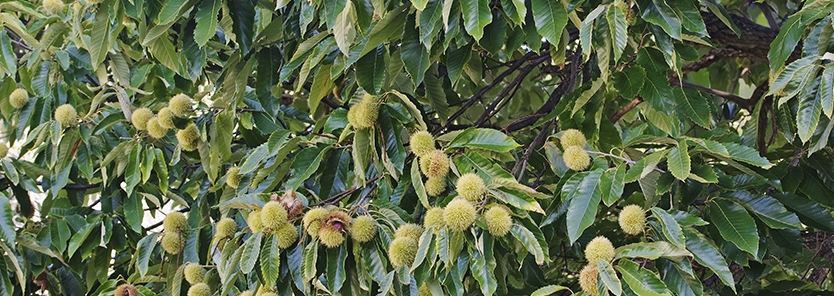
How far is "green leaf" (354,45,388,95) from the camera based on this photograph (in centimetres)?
169

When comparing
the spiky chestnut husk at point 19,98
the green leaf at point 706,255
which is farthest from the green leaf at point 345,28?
the spiky chestnut husk at point 19,98

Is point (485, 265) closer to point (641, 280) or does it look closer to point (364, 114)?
point (641, 280)

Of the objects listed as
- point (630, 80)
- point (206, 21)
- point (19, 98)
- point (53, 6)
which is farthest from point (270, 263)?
point (53, 6)

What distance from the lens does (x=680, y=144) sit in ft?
4.59

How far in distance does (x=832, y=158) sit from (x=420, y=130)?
91 centimetres

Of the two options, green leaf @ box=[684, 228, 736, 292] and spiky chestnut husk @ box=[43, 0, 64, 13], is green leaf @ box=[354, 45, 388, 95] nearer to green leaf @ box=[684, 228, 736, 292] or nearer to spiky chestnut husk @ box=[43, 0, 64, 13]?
green leaf @ box=[684, 228, 736, 292]

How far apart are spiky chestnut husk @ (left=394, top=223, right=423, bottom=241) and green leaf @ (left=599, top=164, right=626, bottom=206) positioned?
1.08 ft

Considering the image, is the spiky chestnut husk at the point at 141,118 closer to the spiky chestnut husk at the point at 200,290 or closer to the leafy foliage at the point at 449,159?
the leafy foliage at the point at 449,159

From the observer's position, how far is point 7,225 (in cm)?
226

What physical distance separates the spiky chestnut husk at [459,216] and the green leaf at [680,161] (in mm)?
324

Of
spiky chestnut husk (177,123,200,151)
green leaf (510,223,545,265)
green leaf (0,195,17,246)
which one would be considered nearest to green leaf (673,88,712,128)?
green leaf (510,223,545,265)

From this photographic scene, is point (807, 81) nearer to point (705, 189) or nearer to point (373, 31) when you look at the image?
point (705, 189)

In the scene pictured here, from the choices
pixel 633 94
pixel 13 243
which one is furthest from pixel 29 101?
pixel 633 94

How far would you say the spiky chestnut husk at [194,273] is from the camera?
1.89 metres
